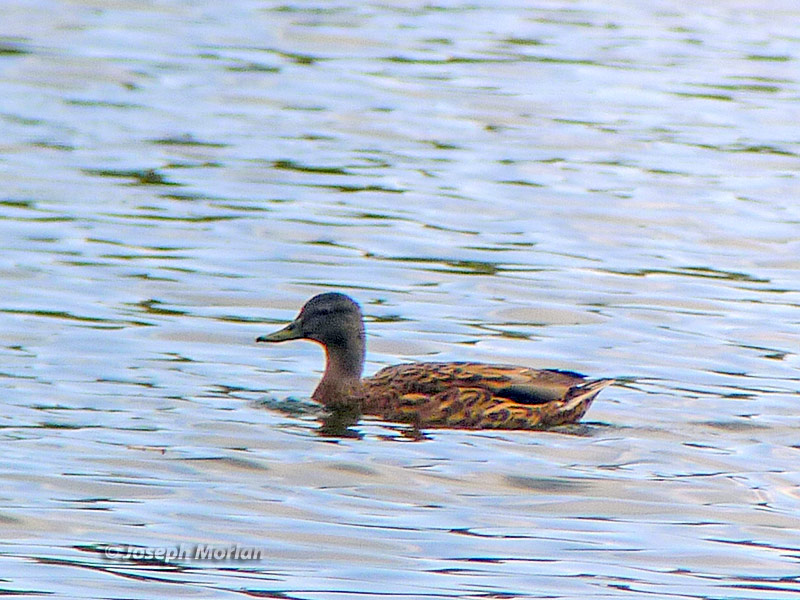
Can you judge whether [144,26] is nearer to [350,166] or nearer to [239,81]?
[239,81]

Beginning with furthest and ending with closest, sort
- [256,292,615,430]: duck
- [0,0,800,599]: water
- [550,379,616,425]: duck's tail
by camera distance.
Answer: [256,292,615,430]: duck → [550,379,616,425]: duck's tail → [0,0,800,599]: water

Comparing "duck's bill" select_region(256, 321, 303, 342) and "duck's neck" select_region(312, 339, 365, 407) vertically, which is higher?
"duck's bill" select_region(256, 321, 303, 342)

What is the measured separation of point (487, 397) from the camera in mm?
10617

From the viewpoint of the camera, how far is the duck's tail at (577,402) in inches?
412

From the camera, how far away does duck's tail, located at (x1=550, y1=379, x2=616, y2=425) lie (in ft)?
34.3

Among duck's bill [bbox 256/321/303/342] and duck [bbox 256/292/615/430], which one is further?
duck's bill [bbox 256/321/303/342]

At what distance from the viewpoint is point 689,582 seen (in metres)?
7.93

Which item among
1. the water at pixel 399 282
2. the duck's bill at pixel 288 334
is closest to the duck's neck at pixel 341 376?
the duck's bill at pixel 288 334

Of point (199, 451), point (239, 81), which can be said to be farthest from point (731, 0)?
point (199, 451)

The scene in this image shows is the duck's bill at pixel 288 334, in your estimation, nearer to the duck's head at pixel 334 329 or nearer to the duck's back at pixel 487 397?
the duck's head at pixel 334 329

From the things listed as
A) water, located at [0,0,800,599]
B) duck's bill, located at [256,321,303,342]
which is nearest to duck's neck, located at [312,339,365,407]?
duck's bill, located at [256,321,303,342]

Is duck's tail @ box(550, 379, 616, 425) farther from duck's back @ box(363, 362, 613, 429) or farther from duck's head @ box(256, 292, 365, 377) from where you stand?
duck's head @ box(256, 292, 365, 377)

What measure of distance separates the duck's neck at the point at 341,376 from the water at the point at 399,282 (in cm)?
35

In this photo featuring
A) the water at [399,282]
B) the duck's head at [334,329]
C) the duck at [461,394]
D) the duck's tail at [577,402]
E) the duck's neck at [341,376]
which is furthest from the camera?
the duck's head at [334,329]
